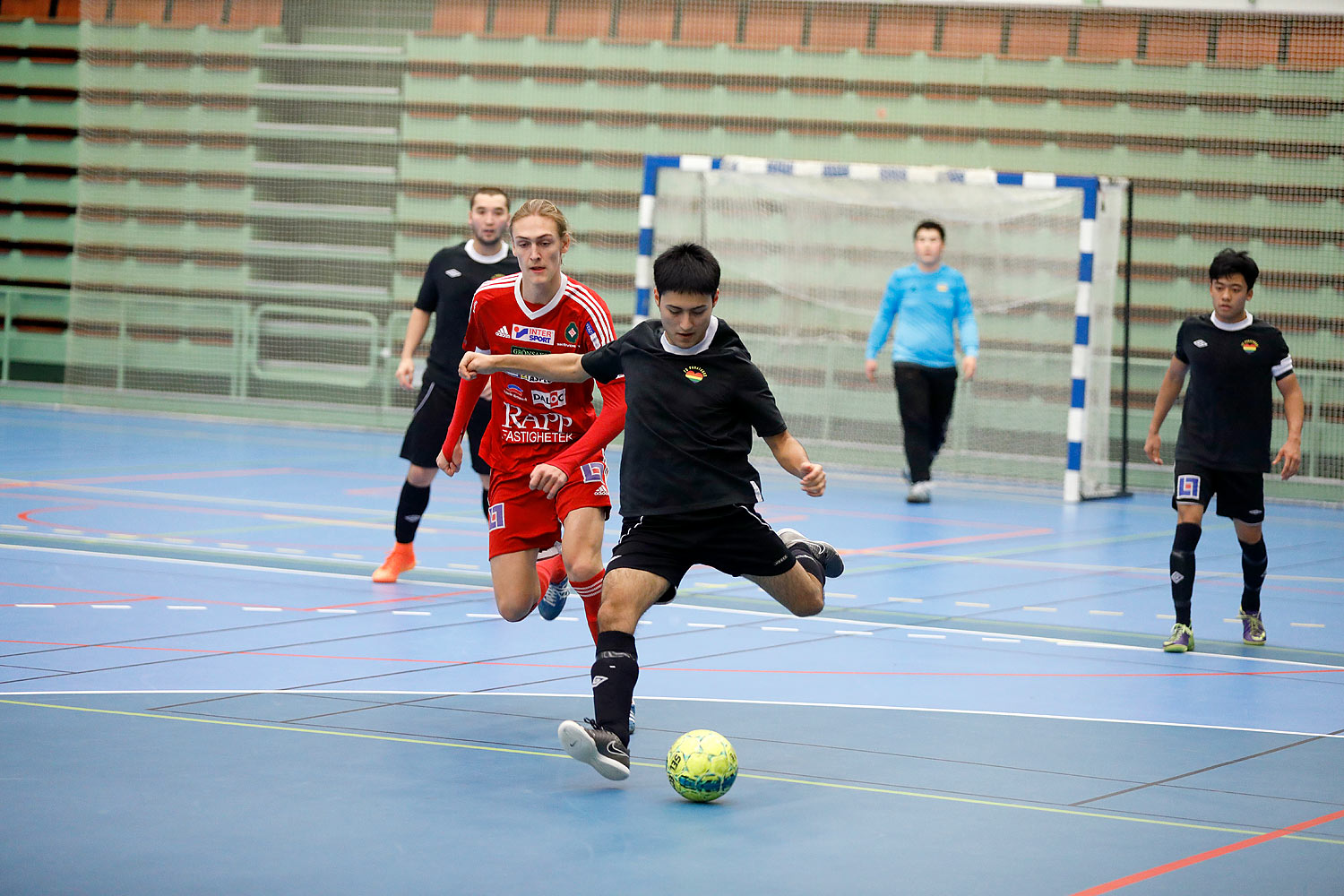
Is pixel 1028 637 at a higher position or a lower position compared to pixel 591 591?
lower

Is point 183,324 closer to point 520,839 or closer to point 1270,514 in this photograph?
point 1270,514

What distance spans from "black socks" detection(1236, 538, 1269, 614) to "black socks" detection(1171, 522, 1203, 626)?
27 centimetres

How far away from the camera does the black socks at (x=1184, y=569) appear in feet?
25.0

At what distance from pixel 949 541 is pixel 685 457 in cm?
662

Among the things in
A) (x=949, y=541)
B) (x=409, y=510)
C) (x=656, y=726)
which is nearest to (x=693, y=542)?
(x=656, y=726)

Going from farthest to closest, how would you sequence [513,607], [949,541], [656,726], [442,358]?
[949,541]
[442,358]
[513,607]
[656,726]

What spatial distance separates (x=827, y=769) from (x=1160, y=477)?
11937mm

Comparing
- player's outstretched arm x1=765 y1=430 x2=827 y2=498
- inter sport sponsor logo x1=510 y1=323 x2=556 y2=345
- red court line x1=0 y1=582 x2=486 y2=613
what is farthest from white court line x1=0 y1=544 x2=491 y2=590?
player's outstretched arm x1=765 y1=430 x2=827 y2=498

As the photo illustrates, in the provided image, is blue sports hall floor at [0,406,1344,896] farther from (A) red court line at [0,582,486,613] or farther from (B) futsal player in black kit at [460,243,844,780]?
(B) futsal player in black kit at [460,243,844,780]

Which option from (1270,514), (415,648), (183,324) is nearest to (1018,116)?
(1270,514)

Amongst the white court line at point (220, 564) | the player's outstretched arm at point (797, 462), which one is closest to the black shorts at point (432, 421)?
the white court line at point (220, 564)

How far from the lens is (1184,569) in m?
7.66

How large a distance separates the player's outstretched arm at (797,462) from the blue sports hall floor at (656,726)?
886mm

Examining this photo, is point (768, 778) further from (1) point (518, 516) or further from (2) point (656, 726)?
(1) point (518, 516)
